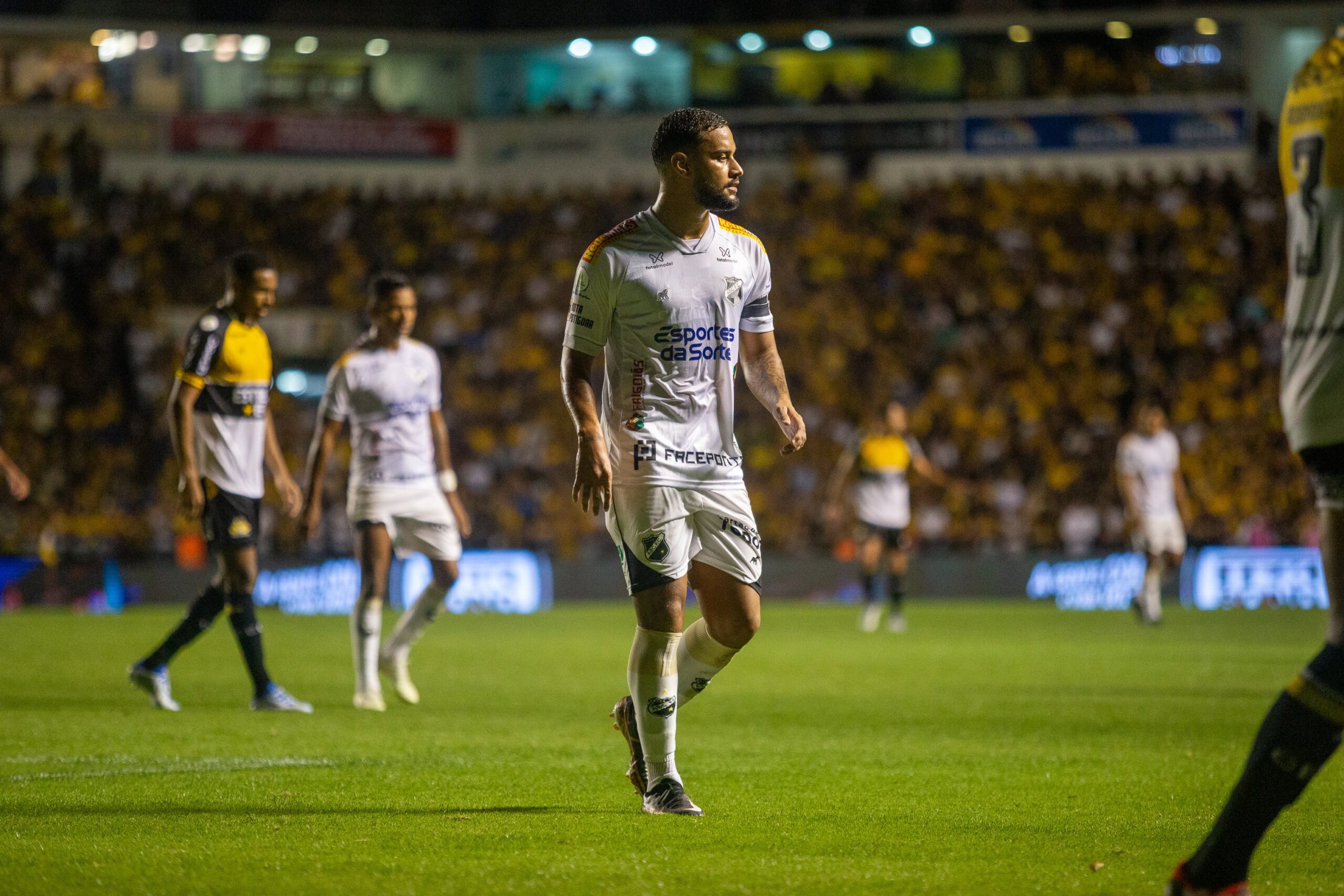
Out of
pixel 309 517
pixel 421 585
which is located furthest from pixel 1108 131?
pixel 309 517

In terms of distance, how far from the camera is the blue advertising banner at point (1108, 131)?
29500 mm

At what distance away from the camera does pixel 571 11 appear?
31.8 meters

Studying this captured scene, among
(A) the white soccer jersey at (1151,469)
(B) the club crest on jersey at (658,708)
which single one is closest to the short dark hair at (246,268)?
(B) the club crest on jersey at (658,708)

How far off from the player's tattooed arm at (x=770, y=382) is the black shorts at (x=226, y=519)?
4.29m

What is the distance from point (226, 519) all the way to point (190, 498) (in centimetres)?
51

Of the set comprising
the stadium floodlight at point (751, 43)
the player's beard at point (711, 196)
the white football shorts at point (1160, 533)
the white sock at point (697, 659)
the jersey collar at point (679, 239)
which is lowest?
the white football shorts at point (1160, 533)

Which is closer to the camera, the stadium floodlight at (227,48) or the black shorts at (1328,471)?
the black shorts at (1328,471)

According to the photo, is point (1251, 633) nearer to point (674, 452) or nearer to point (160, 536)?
point (674, 452)

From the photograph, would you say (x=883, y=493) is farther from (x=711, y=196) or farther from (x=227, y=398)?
(x=711, y=196)

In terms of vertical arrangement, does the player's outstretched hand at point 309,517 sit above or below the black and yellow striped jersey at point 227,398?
below

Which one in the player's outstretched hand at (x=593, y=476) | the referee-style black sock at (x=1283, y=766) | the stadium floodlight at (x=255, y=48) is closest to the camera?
the referee-style black sock at (x=1283, y=766)

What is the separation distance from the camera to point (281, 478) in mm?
9805

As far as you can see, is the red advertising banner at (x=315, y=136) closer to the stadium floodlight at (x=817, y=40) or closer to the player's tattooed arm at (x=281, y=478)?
the stadium floodlight at (x=817, y=40)

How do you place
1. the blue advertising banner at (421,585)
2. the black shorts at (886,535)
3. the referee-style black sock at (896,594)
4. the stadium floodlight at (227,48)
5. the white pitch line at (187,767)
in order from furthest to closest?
the stadium floodlight at (227,48) < the blue advertising banner at (421,585) < the black shorts at (886,535) < the referee-style black sock at (896,594) < the white pitch line at (187,767)
